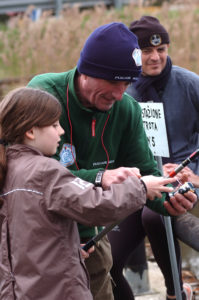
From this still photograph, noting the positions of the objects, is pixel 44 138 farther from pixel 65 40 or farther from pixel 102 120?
pixel 65 40

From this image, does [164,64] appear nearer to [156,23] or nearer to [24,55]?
[156,23]

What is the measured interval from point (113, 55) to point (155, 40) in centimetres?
124

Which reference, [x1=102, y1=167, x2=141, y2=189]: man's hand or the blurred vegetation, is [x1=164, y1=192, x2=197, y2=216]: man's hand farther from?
the blurred vegetation

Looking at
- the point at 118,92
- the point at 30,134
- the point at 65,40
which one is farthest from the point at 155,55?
the point at 65,40

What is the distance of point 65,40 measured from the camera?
→ 7609 mm

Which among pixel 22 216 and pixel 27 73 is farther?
pixel 27 73

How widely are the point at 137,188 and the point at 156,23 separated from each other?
187 cm

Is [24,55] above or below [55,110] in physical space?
below

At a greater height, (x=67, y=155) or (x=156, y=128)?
(x=67, y=155)

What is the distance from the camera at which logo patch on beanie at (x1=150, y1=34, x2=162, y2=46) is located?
12.8 ft

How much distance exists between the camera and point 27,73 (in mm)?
7855

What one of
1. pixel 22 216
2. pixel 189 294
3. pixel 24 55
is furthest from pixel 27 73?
pixel 22 216

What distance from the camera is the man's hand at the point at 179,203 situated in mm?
2934

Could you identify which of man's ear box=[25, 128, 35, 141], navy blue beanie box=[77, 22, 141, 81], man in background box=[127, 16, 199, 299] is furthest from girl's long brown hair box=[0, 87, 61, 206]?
man in background box=[127, 16, 199, 299]
